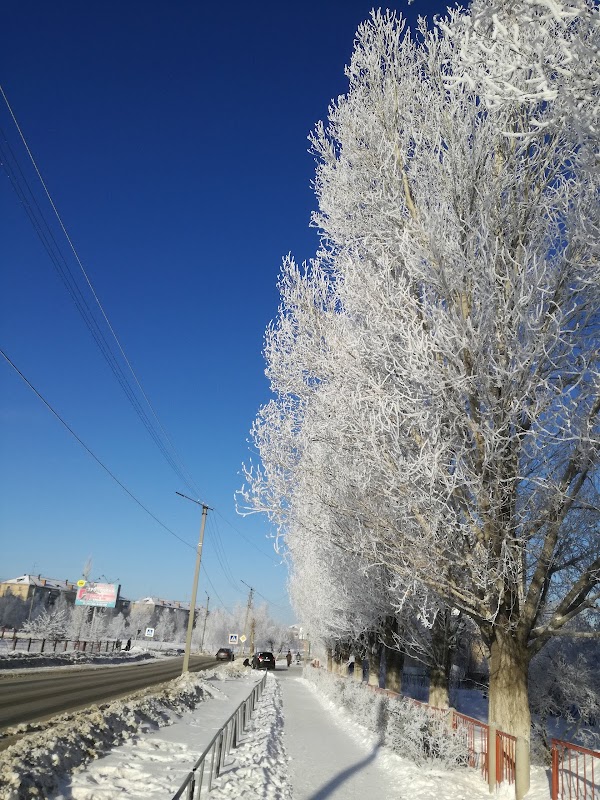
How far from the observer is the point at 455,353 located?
22.6 feet

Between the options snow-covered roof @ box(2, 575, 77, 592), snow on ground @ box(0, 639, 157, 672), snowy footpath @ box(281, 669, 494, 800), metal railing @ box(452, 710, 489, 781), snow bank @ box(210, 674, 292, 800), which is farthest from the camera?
snow-covered roof @ box(2, 575, 77, 592)

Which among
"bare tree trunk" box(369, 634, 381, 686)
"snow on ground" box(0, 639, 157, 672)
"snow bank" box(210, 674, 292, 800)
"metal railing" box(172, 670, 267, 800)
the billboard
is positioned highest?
the billboard

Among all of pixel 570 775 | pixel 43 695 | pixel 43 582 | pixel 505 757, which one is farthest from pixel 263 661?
pixel 43 582

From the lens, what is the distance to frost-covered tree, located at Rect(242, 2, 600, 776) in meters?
6.59

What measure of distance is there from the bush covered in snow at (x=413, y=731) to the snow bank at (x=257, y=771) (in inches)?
80.7

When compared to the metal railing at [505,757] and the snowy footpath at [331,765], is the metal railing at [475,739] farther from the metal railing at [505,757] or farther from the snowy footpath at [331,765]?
the snowy footpath at [331,765]

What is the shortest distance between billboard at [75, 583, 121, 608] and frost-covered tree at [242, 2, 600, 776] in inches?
2484

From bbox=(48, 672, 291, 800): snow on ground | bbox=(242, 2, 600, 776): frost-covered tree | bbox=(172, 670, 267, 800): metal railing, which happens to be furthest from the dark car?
bbox=(242, 2, 600, 776): frost-covered tree

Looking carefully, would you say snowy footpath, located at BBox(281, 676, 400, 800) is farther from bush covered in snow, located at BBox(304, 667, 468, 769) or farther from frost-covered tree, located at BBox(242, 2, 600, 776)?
frost-covered tree, located at BBox(242, 2, 600, 776)

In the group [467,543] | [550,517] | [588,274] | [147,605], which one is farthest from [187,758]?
[147,605]

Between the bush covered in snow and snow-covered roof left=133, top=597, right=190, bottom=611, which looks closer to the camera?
the bush covered in snow

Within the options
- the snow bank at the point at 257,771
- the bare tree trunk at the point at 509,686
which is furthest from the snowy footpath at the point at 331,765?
the bare tree trunk at the point at 509,686

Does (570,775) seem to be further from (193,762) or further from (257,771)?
(193,762)

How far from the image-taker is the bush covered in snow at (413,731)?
9023mm
